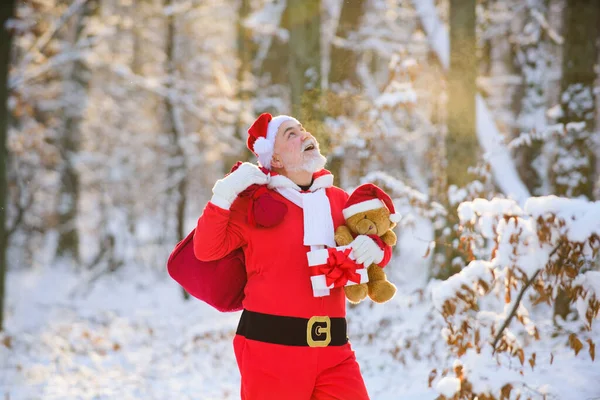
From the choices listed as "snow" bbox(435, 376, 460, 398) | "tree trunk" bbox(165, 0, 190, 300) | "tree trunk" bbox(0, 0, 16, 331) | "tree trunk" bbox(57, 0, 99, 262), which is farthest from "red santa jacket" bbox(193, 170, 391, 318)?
"tree trunk" bbox(57, 0, 99, 262)

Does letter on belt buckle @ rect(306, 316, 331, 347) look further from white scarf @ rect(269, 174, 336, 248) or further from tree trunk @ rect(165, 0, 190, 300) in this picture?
tree trunk @ rect(165, 0, 190, 300)

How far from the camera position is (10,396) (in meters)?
6.34

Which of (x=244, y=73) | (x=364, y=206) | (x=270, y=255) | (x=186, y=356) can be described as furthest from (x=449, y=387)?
(x=244, y=73)

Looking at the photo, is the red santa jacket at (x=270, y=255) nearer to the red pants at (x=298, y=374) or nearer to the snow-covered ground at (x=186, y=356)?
the red pants at (x=298, y=374)

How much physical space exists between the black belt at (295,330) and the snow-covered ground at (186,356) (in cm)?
143

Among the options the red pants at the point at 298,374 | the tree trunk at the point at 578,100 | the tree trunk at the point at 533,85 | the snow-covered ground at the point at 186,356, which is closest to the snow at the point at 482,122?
the tree trunk at the point at 578,100

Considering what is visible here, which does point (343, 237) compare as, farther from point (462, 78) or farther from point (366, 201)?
point (462, 78)

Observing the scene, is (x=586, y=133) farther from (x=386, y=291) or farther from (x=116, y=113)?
(x=116, y=113)

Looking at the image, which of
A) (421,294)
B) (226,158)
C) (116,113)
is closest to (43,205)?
(116,113)

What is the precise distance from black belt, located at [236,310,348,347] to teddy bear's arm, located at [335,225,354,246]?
0.37m

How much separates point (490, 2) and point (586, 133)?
3.90m

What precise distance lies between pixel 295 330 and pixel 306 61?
4.81 metres

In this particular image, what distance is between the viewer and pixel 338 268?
2.86 meters

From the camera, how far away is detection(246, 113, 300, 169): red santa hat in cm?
319
